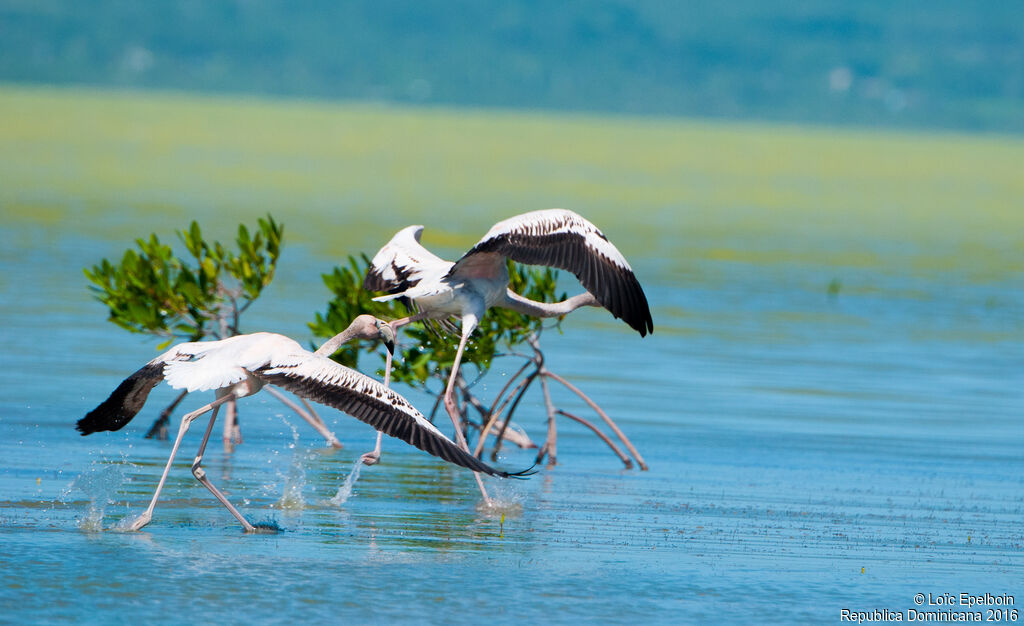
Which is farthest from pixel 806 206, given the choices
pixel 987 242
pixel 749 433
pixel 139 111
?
pixel 139 111

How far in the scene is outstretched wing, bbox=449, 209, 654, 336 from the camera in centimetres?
1170

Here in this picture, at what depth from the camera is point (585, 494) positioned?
12.6 m

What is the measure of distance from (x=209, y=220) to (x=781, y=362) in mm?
25742

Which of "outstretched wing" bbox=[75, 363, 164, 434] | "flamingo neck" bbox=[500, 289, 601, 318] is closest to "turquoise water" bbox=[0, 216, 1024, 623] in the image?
"outstretched wing" bbox=[75, 363, 164, 434]

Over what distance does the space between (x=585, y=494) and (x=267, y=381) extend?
3170 millimetres

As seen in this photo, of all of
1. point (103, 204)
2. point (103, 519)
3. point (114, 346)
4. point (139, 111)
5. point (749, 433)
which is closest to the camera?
point (103, 519)

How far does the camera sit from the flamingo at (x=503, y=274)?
38.5ft

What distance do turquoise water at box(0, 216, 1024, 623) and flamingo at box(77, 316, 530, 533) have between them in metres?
0.62

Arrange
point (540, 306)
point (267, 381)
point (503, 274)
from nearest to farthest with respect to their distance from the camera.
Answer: point (267, 381), point (503, 274), point (540, 306)

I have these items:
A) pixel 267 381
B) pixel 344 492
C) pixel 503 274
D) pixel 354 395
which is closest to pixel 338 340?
pixel 267 381

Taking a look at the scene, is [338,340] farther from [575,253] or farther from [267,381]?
[575,253]

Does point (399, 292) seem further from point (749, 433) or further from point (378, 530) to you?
point (749, 433)

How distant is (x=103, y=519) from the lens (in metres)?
10.5

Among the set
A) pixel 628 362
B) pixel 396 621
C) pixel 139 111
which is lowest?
pixel 396 621
